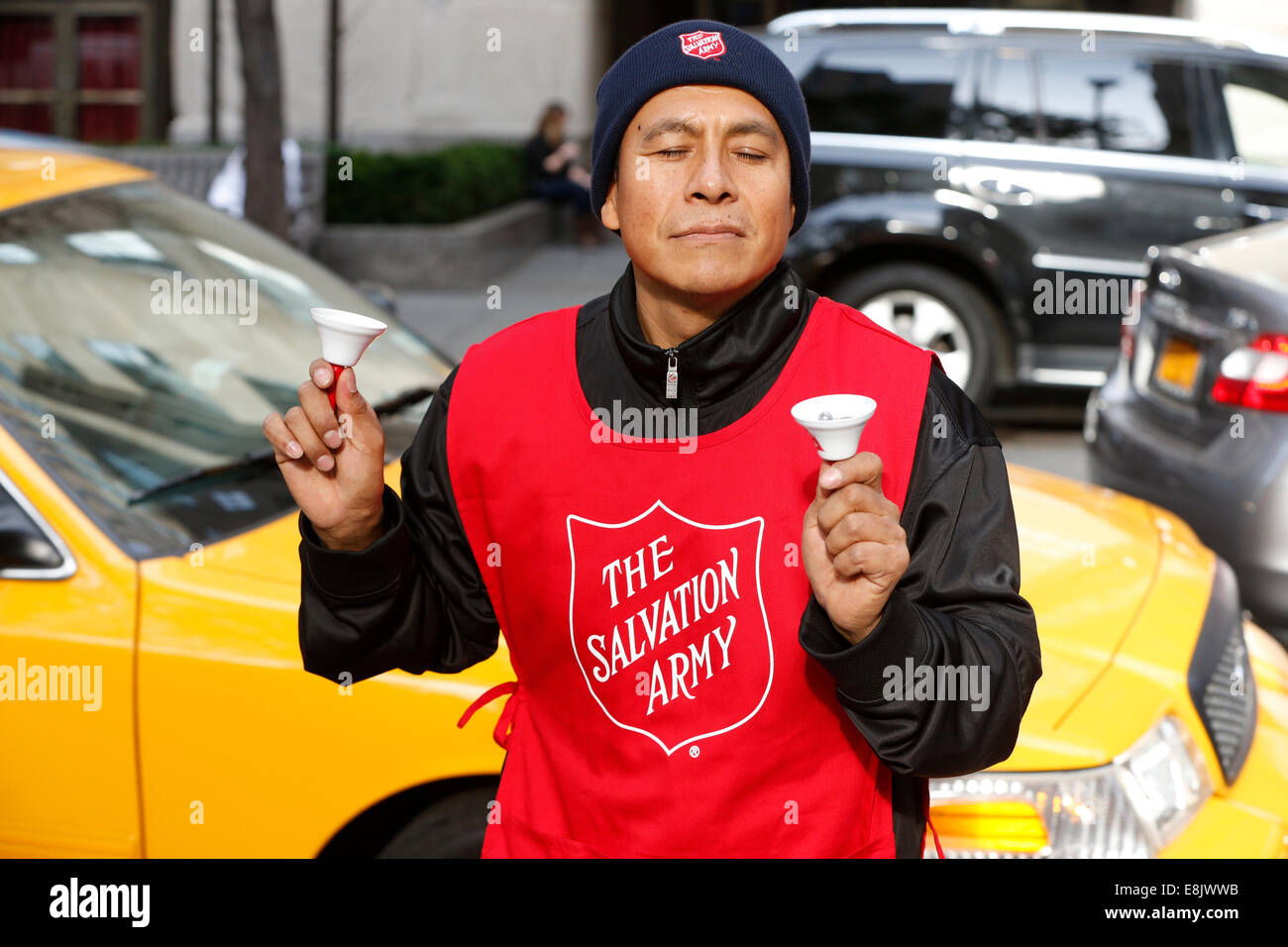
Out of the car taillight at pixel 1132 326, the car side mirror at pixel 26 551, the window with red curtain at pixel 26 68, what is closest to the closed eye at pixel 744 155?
the car side mirror at pixel 26 551

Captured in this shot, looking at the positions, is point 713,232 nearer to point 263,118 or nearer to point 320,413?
point 320,413

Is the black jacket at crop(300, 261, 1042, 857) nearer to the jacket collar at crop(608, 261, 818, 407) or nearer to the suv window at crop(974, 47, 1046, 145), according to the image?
the jacket collar at crop(608, 261, 818, 407)

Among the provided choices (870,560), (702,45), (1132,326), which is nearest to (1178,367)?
(1132,326)

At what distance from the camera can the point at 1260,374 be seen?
186 inches

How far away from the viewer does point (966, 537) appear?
1.67m

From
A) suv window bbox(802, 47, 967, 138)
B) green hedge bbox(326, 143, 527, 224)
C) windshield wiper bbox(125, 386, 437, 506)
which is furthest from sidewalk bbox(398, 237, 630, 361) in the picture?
windshield wiper bbox(125, 386, 437, 506)

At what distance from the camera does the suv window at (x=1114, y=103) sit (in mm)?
8188

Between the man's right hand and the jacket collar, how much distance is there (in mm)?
327

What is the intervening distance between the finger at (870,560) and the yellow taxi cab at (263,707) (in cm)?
114

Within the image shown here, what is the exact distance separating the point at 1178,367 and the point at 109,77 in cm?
1725

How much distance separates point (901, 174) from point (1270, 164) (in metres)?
1.97

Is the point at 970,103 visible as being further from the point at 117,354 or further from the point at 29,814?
the point at 29,814

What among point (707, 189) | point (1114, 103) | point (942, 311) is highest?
point (707, 189)

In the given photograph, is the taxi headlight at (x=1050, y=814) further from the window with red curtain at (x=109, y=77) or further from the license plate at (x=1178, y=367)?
the window with red curtain at (x=109, y=77)
